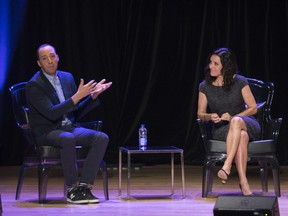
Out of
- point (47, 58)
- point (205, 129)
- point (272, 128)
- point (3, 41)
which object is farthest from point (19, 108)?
point (3, 41)

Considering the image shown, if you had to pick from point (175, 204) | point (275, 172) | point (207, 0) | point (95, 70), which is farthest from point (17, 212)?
point (207, 0)

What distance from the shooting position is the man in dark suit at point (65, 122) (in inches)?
207

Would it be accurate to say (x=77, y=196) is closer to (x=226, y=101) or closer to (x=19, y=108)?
(x=19, y=108)

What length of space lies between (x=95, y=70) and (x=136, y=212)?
139 inches

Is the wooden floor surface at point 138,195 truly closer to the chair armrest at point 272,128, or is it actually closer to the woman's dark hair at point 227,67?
the chair armrest at point 272,128

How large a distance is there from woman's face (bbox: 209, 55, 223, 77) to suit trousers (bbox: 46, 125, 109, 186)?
108 cm

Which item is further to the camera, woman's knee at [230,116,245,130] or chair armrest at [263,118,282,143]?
chair armrest at [263,118,282,143]

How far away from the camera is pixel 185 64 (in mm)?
8062

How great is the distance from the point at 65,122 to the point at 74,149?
0.35 metres

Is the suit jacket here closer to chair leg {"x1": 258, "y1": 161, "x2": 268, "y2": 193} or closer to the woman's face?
the woman's face

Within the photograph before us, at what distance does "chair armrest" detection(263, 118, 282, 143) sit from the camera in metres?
5.70

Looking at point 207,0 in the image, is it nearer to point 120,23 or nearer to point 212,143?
point 120,23

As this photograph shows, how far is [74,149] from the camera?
17.4 ft

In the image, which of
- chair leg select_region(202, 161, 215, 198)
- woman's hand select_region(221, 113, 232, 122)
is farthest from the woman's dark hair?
chair leg select_region(202, 161, 215, 198)
